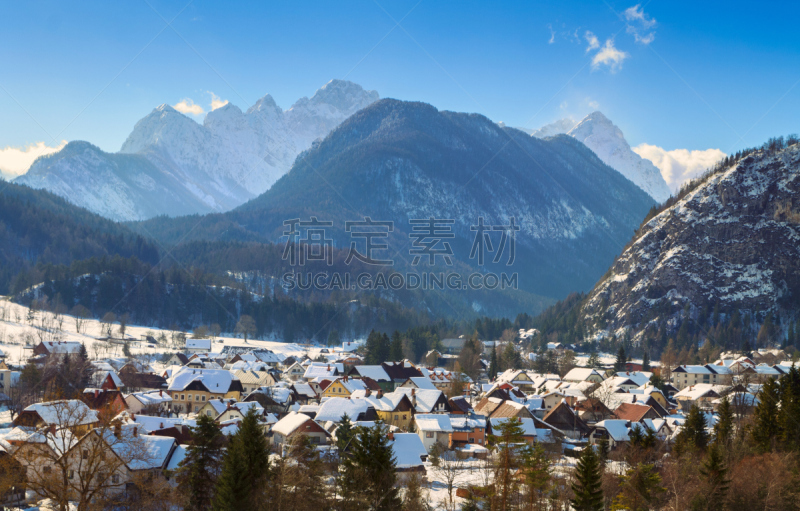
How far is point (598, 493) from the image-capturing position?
3225 cm

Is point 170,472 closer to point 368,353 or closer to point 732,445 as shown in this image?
point 732,445

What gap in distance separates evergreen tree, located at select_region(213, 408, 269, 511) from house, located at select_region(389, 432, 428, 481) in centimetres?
1261

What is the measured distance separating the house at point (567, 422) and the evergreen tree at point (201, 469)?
41.4 metres

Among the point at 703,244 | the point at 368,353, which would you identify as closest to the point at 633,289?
the point at 703,244

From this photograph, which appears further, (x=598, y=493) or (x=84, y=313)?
(x=84, y=313)

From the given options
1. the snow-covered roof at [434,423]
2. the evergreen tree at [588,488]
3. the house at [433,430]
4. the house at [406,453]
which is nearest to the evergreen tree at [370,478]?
the evergreen tree at [588,488]

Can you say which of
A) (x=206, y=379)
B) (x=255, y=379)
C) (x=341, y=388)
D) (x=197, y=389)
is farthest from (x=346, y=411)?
(x=255, y=379)

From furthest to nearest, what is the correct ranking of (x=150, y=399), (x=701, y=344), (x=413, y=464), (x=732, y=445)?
(x=701, y=344)
(x=150, y=399)
(x=732, y=445)
(x=413, y=464)

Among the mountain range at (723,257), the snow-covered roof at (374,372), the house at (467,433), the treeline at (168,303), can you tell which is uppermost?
the mountain range at (723,257)

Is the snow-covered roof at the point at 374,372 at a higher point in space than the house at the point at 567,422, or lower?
higher

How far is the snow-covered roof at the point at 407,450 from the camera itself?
44438mm

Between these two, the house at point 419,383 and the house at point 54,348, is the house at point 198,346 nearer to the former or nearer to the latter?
the house at point 54,348

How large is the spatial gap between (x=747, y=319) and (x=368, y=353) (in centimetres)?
8905

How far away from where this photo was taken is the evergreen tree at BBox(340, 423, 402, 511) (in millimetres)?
31844
